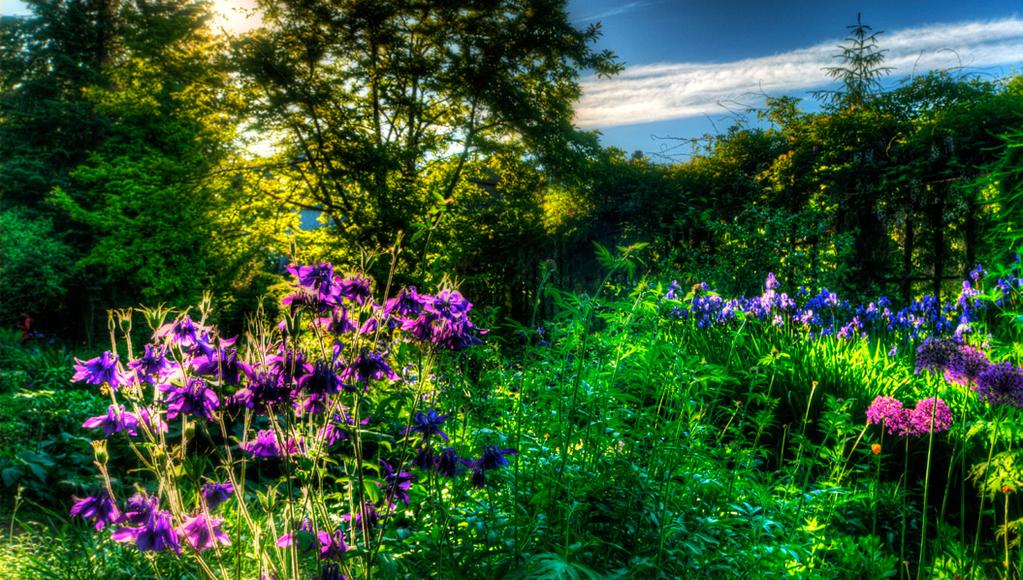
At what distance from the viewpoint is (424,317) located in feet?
5.71

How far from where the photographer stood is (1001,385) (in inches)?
86.4

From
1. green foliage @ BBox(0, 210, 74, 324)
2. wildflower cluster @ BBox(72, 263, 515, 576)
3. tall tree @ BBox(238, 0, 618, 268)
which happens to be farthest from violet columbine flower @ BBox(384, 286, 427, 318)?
green foliage @ BBox(0, 210, 74, 324)

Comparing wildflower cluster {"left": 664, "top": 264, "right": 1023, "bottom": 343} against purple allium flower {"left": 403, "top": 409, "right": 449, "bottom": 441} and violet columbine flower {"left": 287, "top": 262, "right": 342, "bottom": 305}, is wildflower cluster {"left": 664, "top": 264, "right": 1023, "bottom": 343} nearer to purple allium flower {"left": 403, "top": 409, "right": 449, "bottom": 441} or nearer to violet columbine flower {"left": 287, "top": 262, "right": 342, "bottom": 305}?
purple allium flower {"left": 403, "top": 409, "right": 449, "bottom": 441}

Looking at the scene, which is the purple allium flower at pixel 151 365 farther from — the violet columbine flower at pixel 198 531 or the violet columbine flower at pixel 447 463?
the violet columbine flower at pixel 447 463

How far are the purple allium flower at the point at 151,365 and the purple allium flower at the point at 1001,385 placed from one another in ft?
9.12

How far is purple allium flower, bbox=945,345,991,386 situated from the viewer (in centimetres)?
223

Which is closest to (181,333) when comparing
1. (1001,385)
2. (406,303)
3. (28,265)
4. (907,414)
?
(406,303)

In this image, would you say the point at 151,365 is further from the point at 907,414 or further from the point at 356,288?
the point at 907,414

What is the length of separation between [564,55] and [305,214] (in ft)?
40.5

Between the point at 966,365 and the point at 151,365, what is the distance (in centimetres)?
277

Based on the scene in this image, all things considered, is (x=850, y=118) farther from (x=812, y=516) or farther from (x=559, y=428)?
(x=559, y=428)

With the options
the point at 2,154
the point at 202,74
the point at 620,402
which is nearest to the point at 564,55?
the point at 202,74

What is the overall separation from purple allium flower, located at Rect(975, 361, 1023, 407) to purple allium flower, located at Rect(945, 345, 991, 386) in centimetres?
2

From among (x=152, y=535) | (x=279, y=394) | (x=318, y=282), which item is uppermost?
(x=318, y=282)
